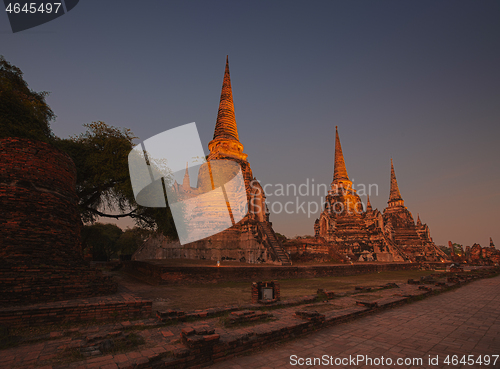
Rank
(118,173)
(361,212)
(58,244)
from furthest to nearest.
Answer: (361,212) → (118,173) → (58,244)

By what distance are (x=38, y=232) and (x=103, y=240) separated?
26.4 metres

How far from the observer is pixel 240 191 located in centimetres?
2058

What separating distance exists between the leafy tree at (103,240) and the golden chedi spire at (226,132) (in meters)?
12.5

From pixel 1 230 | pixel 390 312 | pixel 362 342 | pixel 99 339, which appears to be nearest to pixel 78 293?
pixel 1 230

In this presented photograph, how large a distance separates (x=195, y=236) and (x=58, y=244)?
9717mm

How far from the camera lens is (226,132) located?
2541cm

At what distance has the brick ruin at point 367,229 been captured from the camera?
25312 millimetres

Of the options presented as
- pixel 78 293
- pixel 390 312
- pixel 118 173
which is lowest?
pixel 390 312

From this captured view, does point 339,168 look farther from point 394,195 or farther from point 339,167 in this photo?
point 394,195

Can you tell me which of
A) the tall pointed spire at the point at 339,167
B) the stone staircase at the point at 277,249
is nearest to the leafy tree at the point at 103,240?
the stone staircase at the point at 277,249

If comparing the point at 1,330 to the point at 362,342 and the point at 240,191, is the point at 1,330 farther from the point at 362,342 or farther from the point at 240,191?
the point at 240,191

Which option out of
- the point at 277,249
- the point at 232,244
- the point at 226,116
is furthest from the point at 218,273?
the point at 226,116

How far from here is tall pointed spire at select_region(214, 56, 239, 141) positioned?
25531 millimetres

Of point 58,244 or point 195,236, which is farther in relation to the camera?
point 195,236
